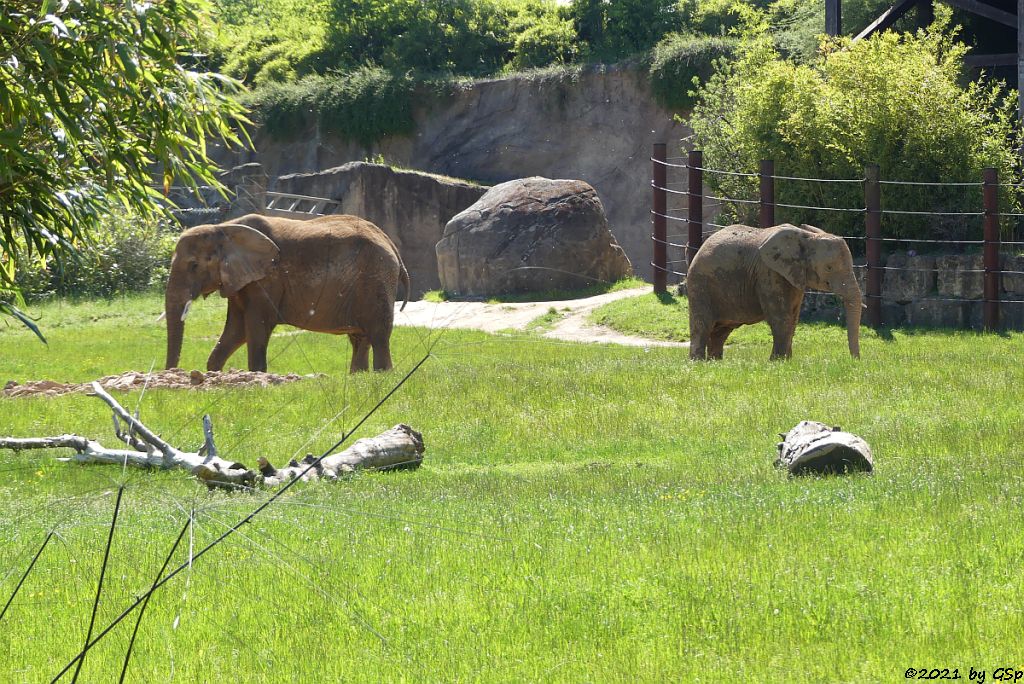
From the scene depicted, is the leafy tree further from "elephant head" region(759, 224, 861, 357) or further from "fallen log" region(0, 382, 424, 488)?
"elephant head" region(759, 224, 861, 357)

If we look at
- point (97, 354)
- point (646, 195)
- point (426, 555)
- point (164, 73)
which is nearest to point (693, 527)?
point (426, 555)

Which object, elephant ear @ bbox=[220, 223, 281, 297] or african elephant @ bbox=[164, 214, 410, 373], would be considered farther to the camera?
african elephant @ bbox=[164, 214, 410, 373]

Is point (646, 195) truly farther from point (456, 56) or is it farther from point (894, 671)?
point (894, 671)

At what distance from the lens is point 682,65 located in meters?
37.2

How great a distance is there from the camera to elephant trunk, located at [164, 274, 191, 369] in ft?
61.0

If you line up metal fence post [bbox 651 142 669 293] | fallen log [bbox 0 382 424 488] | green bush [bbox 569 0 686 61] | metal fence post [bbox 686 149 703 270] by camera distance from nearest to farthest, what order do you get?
fallen log [bbox 0 382 424 488] → metal fence post [bbox 686 149 703 270] → metal fence post [bbox 651 142 669 293] → green bush [bbox 569 0 686 61]

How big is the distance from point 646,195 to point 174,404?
25833 millimetres

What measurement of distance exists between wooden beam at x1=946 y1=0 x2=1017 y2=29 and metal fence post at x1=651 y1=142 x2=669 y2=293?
6.51m

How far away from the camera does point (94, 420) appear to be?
14.1 metres

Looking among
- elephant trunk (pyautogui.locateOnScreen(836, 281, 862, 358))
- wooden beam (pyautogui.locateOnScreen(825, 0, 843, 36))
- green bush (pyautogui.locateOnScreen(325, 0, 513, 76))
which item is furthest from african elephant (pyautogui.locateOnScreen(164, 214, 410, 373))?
green bush (pyautogui.locateOnScreen(325, 0, 513, 76))

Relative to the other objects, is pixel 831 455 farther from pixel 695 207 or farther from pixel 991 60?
pixel 991 60

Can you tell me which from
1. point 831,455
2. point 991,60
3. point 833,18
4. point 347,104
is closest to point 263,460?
point 831,455

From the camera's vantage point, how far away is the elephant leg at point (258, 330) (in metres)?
18.4

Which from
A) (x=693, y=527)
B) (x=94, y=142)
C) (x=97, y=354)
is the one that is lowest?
(x=97, y=354)
